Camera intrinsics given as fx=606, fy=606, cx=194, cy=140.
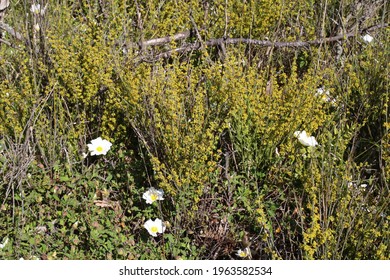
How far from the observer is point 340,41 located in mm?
3449

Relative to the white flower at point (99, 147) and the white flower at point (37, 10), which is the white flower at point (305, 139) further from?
the white flower at point (37, 10)

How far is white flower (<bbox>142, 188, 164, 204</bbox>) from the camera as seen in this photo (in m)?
2.69

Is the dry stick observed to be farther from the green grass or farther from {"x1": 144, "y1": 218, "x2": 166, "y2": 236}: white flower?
{"x1": 144, "y1": 218, "x2": 166, "y2": 236}: white flower

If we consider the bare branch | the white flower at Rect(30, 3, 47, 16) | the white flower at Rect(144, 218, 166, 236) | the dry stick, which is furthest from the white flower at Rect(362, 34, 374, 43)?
the bare branch

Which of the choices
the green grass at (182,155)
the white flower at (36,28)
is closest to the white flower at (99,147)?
the green grass at (182,155)

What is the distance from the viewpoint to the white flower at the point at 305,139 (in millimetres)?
2736

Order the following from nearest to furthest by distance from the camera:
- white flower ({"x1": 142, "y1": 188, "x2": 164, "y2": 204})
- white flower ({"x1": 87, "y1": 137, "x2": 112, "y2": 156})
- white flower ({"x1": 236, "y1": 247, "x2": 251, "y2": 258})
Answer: white flower ({"x1": 236, "y1": 247, "x2": 251, "y2": 258}) < white flower ({"x1": 142, "y1": 188, "x2": 164, "y2": 204}) < white flower ({"x1": 87, "y1": 137, "x2": 112, "y2": 156})

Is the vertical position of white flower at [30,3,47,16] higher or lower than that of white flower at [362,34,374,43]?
higher

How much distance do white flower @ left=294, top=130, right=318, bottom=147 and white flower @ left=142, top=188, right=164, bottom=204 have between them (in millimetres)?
673

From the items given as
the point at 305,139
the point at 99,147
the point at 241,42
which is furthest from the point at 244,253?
the point at 241,42

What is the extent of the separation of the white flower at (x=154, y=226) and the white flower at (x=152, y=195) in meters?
0.10

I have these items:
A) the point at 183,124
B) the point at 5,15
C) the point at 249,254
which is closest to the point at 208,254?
the point at 249,254

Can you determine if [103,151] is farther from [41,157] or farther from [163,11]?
[163,11]

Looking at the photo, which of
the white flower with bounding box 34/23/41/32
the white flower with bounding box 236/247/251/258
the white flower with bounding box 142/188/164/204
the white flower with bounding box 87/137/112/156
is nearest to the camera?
the white flower with bounding box 236/247/251/258
